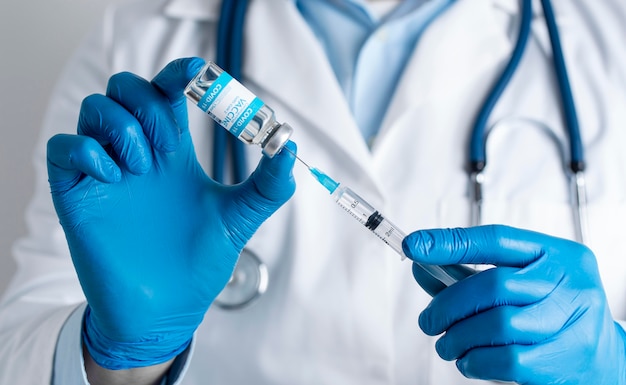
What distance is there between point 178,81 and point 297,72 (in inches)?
14.5

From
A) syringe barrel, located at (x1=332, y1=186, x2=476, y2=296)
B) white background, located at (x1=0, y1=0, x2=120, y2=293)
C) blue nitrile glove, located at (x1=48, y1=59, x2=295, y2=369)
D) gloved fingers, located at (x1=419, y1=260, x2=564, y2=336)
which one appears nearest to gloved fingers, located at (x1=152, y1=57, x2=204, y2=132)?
blue nitrile glove, located at (x1=48, y1=59, x2=295, y2=369)

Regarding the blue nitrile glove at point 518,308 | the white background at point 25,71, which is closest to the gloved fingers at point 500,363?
the blue nitrile glove at point 518,308

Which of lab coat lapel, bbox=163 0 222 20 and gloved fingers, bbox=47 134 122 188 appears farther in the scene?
lab coat lapel, bbox=163 0 222 20

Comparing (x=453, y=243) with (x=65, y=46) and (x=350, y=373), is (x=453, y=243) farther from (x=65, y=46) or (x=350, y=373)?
(x=65, y=46)

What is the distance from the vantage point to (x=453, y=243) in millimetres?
737

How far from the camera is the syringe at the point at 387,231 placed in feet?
2.64

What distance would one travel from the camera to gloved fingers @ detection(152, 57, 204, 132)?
2.47 ft

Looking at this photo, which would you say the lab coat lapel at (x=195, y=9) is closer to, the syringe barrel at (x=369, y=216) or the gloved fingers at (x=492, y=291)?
the syringe barrel at (x=369, y=216)

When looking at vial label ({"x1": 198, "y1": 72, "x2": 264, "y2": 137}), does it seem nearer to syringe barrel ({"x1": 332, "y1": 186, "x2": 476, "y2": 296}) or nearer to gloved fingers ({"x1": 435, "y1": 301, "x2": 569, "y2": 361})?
syringe barrel ({"x1": 332, "y1": 186, "x2": 476, "y2": 296})

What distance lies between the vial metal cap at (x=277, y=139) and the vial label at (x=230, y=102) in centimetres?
3

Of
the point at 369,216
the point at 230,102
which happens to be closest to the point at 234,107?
the point at 230,102

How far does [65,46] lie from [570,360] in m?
1.18

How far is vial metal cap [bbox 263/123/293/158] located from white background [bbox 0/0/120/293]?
0.87m

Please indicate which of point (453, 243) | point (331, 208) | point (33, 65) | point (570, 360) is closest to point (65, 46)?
point (33, 65)
